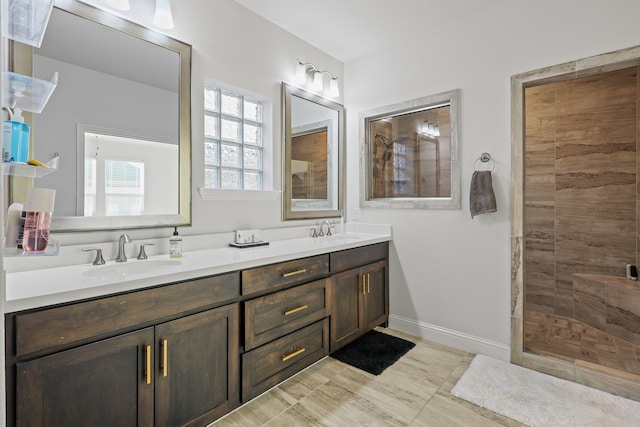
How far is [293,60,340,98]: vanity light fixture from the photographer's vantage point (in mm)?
2741

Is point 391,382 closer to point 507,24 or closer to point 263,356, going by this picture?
point 263,356

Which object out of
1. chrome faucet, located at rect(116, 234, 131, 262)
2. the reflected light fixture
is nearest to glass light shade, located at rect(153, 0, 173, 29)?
chrome faucet, located at rect(116, 234, 131, 262)

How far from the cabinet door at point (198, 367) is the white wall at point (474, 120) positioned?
1.68 m

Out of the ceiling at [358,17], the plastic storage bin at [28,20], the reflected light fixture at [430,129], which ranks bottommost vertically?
the plastic storage bin at [28,20]

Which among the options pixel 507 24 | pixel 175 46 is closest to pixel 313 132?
pixel 175 46

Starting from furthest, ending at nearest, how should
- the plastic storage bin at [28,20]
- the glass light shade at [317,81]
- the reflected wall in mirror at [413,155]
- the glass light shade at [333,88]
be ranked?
the glass light shade at [333,88] → the glass light shade at [317,81] → the reflected wall in mirror at [413,155] → the plastic storage bin at [28,20]

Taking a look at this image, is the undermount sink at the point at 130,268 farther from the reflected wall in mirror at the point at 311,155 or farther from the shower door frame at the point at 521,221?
the shower door frame at the point at 521,221

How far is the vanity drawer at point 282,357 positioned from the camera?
5.85 ft

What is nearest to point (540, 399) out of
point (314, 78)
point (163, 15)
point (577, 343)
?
point (577, 343)

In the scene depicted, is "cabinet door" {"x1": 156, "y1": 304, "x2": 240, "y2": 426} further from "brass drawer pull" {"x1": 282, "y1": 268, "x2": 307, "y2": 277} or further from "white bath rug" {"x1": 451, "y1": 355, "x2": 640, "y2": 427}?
"white bath rug" {"x1": 451, "y1": 355, "x2": 640, "y2": 427}

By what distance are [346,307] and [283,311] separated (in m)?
0.66

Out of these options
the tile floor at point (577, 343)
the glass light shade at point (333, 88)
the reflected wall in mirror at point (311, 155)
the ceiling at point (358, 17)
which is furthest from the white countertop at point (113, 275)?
the tile floor at point (577, 343)

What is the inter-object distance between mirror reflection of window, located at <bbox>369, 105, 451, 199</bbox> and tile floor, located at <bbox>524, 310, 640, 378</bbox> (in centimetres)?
142

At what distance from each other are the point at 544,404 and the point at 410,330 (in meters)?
1.10
